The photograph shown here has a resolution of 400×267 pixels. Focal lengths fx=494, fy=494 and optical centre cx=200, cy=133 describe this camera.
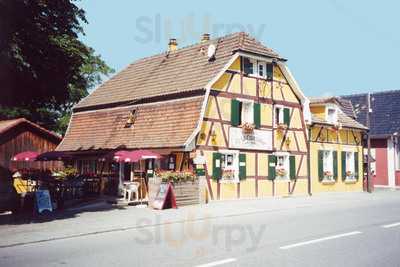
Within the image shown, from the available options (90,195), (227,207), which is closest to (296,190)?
(227,207)

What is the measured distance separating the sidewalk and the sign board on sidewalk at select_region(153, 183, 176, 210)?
46 cm

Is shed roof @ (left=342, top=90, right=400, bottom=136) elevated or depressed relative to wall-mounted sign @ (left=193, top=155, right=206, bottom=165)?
elevated

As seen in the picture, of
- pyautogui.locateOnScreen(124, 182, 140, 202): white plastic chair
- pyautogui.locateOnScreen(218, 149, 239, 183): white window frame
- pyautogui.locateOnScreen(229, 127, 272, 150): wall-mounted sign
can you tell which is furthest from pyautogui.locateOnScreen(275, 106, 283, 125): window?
pyautogui.locateOnScreen(124, 182, 140, 202): white plastic chair

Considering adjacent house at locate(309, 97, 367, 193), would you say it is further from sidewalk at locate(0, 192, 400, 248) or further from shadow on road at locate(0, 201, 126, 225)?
shadow on road at locate(0, 201, 126, 225)

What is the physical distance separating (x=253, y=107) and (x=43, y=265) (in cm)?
1740

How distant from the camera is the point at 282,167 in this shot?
25.8 meters

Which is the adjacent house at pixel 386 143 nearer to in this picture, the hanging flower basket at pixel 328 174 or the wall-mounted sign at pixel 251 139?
the hanging flower basket at pixel 328 174

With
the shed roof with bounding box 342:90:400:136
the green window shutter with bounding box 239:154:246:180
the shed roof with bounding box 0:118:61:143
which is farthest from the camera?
the shed roof with bounding box 342:90:400:136

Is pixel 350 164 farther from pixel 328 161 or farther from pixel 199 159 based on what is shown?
pixel 199 159

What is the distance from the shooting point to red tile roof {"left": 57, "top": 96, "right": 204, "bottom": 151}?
21984 millimetres

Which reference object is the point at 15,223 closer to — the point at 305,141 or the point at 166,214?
the point at 166,214

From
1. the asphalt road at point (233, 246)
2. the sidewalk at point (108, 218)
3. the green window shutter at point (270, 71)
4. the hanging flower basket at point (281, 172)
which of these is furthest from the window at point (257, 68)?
the asphalt road at point (233, 246)

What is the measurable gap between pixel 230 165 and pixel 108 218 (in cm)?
913

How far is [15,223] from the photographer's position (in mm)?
13914
